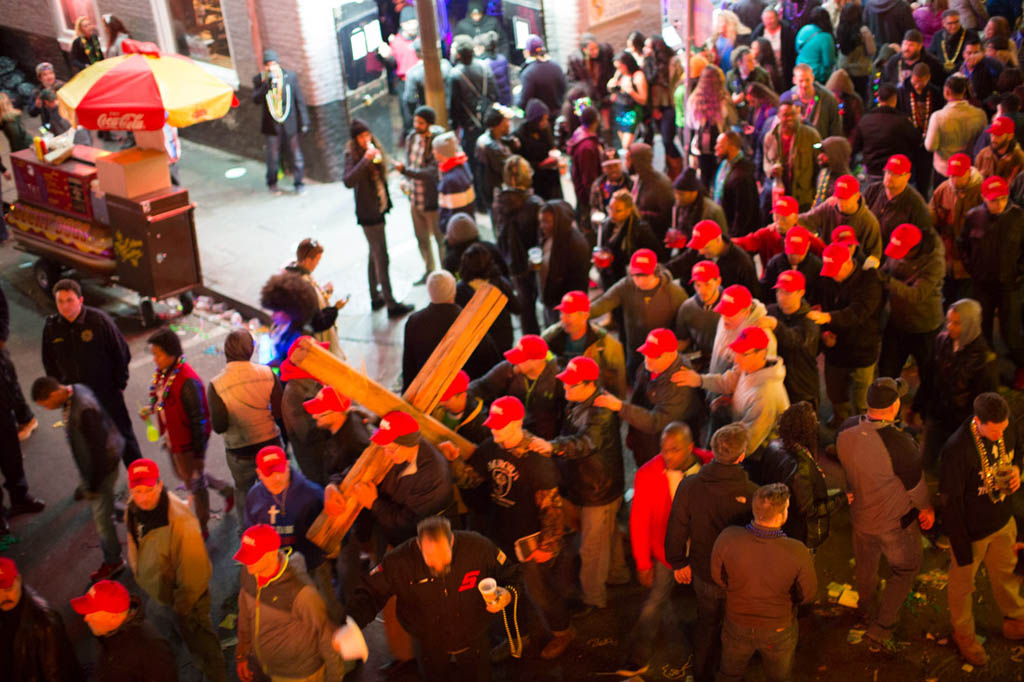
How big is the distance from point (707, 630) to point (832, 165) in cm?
522

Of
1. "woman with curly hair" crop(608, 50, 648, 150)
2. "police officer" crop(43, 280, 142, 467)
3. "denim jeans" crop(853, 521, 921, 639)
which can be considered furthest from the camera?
"woman with curly hair" crop(608, 50, 648, 150)

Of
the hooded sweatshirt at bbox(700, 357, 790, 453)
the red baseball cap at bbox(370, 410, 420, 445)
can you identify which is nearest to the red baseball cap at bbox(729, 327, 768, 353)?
the hooded sweatshirt at bbox(700, 357, 790, 453)

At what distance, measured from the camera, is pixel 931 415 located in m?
7.55

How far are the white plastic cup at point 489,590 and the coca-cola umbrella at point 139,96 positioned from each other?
22.4 feet

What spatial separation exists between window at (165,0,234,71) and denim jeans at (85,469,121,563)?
10.5 meters

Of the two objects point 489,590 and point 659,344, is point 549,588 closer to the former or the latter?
point 489,590

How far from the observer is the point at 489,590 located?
Answer: 553 cm

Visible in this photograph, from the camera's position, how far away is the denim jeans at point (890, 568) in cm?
619

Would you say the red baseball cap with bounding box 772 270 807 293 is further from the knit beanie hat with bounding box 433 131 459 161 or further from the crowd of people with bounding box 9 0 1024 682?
the knit beanie hat with bounding box 433 131 459 161

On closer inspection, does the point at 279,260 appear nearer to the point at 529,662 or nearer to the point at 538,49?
the point at 538,49

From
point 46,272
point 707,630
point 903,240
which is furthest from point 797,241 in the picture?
point 46,272

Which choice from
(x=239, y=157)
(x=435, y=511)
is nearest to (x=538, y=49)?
(x=239, y=157)

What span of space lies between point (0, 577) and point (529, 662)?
3079 mm

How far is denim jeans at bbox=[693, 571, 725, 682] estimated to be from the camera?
19.7 ft
